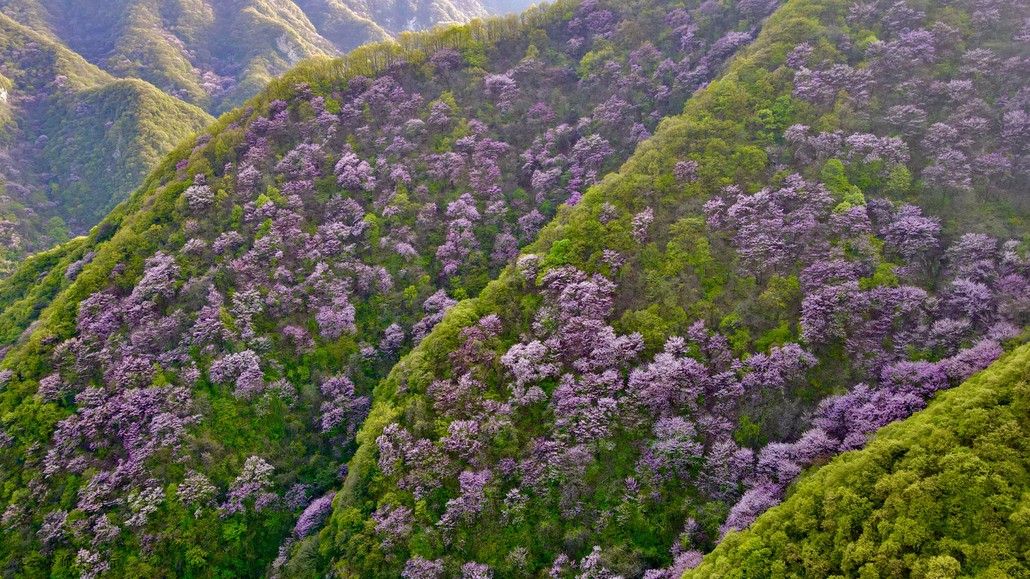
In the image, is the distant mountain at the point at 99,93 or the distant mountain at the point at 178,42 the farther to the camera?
the distant mountain at the point at 178,42

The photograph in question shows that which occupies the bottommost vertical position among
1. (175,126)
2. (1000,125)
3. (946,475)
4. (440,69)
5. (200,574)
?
(200,574)

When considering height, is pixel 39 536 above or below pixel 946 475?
above

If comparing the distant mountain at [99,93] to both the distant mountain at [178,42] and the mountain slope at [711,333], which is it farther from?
the mountain slope at [711,333]

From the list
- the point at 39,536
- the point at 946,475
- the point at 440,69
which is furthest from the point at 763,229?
the point at 39,536

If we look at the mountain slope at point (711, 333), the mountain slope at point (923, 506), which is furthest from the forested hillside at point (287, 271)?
the mountain slope at point (923, 506)

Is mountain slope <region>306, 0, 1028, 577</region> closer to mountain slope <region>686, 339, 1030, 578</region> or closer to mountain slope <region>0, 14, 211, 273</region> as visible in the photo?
mountain slope <region>686, 339, 1030, 578</region>

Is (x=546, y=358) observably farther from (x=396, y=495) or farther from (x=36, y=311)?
(x=36, y=311)
